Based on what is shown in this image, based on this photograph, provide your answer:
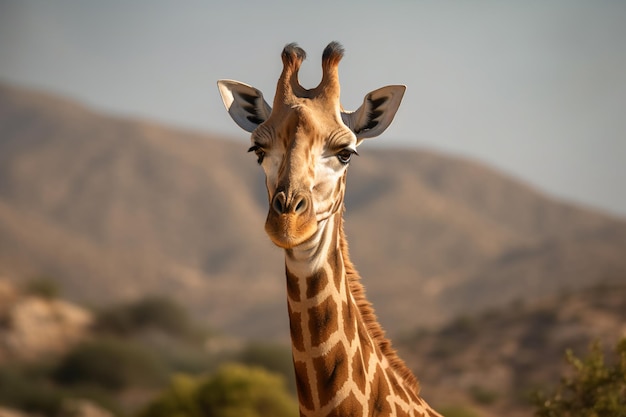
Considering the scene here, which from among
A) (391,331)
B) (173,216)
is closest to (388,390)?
(391,331)

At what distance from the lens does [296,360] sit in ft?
16.3

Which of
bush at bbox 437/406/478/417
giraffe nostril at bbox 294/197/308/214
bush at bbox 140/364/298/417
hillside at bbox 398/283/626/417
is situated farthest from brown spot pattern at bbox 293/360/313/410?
hillside at bbox 398/283/626/417

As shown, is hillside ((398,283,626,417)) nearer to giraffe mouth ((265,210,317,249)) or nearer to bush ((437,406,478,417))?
bush ((437,406,478,417))

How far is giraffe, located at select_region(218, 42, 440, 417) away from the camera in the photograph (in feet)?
15.9

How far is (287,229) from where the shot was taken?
4.52 meters

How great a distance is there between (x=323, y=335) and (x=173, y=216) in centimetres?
9624

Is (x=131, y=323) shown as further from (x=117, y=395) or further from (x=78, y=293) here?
(x=78, y=293)

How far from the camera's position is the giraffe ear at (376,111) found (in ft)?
18.4

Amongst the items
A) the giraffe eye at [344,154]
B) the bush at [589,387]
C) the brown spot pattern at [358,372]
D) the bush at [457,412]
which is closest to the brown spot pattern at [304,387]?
the brown spot pattern at [358,372]

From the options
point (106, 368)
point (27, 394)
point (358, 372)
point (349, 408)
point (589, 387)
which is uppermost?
point (106, 368)

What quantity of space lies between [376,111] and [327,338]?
5.53ft

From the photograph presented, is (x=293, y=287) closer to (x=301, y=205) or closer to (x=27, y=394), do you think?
(x=301, y=205)

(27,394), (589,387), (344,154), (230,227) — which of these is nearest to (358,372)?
(344,154)

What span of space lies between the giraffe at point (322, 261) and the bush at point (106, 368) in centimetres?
2927
